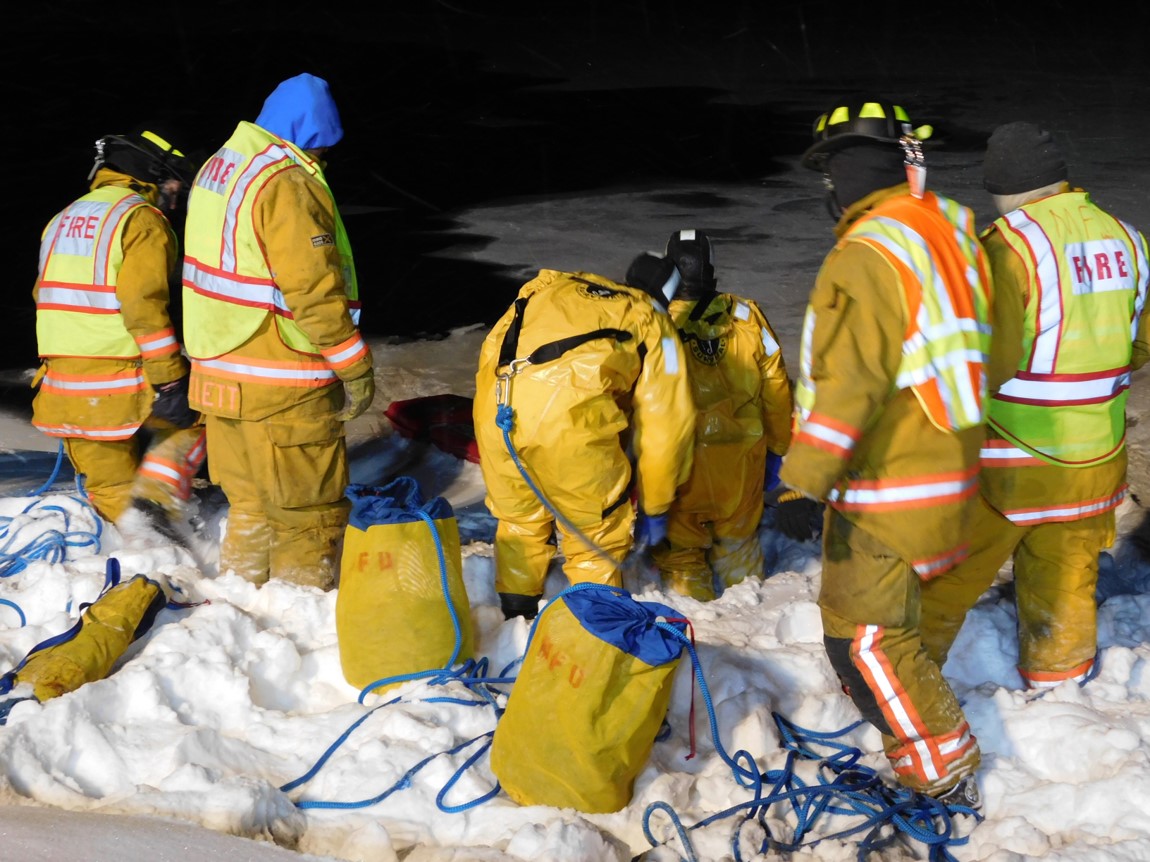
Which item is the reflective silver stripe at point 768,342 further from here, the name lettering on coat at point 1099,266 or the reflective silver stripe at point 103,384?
the reflective silver stripe at point 103,384

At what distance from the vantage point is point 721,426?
4.99 metres

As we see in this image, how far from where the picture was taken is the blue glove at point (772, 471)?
5.59 metres

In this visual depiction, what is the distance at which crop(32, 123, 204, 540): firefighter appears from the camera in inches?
200

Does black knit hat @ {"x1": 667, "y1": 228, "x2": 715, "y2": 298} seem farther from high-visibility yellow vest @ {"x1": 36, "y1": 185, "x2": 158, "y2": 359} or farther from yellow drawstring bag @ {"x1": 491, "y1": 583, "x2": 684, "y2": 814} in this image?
high-visibility yellow vest @ {"x1": 36, "y1": 185, "x2": 158, "y2": 359}

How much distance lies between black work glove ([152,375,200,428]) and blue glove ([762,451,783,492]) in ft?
7.73

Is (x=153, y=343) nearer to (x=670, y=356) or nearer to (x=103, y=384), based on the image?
(x=103, y=384)

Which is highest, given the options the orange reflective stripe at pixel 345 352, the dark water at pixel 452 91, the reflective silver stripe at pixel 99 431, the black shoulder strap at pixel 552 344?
the black shoulder strap at pixel 552 344

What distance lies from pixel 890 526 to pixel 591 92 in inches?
592

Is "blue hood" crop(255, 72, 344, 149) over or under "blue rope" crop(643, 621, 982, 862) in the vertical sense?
over

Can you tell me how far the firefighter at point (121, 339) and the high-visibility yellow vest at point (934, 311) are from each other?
9.38ft

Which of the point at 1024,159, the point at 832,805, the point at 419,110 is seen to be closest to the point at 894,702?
the point at 832,805

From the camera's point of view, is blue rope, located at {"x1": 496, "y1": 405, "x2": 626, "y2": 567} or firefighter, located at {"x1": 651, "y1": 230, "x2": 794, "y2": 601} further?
firefighter, located at {"x1": 651, "y1": 230, "x2": 794, "y2": 601}

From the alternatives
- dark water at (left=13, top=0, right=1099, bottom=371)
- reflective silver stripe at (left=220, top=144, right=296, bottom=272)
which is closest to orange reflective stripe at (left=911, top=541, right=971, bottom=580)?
reflective silver stripe at (left=220, top=144, right=296, bottom=272)

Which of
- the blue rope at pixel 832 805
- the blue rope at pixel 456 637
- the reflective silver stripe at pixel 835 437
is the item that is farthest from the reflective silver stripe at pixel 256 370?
the reflective silver stripe at pixel 835 437
